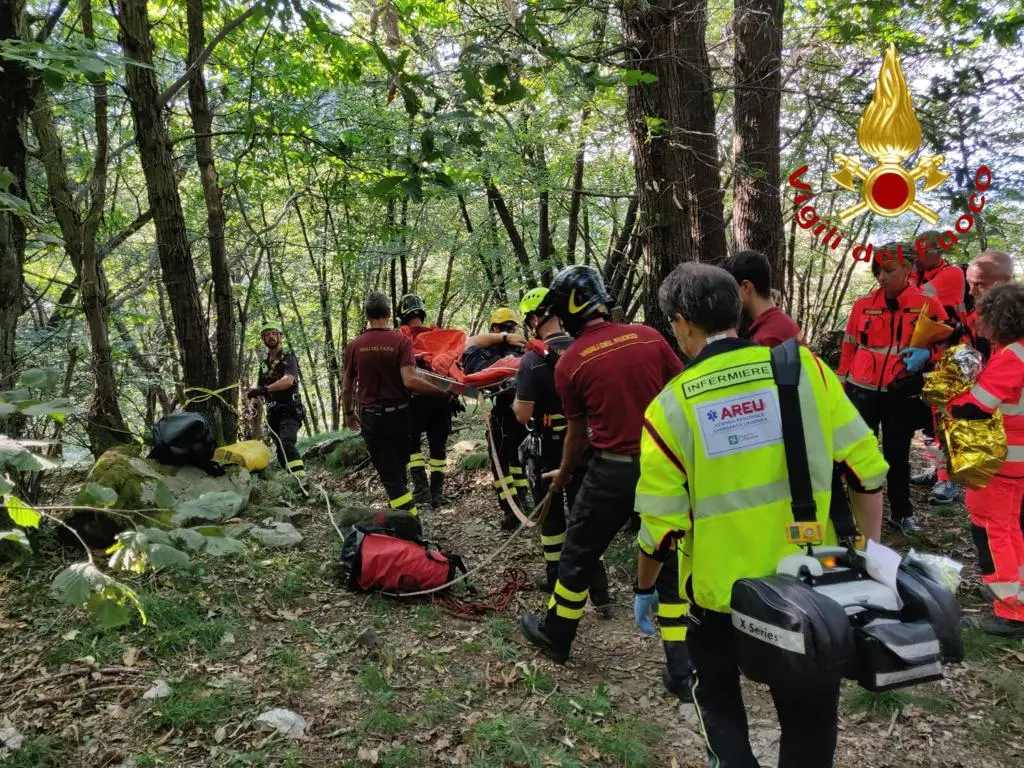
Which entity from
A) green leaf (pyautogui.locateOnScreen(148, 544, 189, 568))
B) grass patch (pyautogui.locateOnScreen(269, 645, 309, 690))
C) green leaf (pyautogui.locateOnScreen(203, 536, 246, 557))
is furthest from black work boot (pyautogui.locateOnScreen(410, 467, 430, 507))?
green leaf (pyautogui.locateOnScreen(148, 544, 189, 568))

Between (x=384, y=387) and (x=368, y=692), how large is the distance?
123 inches

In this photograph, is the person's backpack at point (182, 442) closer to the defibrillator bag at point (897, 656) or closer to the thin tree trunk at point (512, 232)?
the defibrillator bag at point (897, 656)

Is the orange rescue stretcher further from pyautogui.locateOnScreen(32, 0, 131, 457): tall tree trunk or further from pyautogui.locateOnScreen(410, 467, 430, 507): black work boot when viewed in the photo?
pyautogui.locateOnScreen(32, 0, 131, 457): tall tree trunk

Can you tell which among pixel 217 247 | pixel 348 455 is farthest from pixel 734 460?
pixel 348 455

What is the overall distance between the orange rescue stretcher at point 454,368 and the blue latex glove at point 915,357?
3.30m

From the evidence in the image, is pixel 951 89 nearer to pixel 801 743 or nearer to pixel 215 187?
pixel 801 743

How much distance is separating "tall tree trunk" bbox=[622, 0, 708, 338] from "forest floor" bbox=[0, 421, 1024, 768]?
3.01 metres

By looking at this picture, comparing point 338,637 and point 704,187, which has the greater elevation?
point 704,187

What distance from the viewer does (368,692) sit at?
142 inches

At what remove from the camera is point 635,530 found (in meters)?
5.77

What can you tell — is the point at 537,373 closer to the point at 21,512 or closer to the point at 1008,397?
the point at 1008,397

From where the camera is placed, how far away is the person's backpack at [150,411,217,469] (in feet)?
19.7

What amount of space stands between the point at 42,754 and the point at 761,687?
3.82m

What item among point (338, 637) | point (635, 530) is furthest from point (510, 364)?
point (338, 637)
